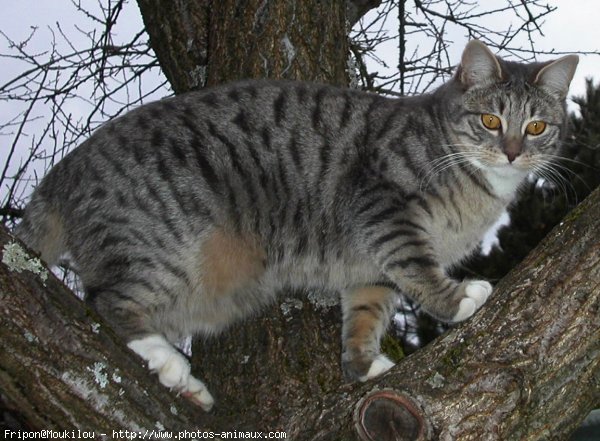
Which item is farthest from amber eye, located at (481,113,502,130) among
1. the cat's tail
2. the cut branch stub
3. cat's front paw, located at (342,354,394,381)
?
the cat's tail

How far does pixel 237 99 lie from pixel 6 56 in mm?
3000

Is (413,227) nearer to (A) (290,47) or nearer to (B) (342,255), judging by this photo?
(B) (342,255)

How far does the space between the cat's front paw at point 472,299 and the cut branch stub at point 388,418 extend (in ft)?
2.62

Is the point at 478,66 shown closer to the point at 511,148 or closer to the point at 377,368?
the point at 511,148

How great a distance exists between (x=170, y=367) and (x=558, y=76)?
2228mm

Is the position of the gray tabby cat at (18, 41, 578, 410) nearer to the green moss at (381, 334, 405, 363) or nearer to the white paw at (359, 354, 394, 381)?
the white paw at (359, 354, 394, 381)

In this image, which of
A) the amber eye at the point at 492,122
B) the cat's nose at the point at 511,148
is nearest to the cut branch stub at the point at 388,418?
the cat's nose at the point at 511,148

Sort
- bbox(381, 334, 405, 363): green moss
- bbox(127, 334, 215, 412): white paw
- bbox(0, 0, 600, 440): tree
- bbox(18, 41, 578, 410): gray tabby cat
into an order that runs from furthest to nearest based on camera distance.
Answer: bbox(381, 334, 405, 363): green moss < bbox(18, 41, 578, 410): gray tabby cat < bbox(127, 334, 215, 412): white paw < bbox(0, 0, 600, 440): tree

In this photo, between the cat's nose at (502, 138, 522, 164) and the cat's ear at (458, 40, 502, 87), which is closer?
the cat's nose at (502, 138, 522, 164)

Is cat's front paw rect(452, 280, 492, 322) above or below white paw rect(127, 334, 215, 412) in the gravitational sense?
below

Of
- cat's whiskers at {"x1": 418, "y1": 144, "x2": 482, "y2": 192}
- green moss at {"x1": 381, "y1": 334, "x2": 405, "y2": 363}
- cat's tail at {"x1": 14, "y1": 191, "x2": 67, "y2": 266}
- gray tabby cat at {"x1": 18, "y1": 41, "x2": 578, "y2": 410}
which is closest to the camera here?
gray tabby cat at {"x1": 18, "y1": 41, "x2": 578, "y2": 410}

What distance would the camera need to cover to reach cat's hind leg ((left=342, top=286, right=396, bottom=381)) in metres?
3.43

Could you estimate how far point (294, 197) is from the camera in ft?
11.8

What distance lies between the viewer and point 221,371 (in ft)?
11.7
